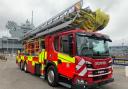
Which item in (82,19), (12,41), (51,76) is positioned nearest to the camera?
(82,19)

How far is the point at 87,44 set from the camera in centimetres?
809

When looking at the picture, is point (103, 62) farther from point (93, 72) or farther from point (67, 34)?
point (67, 34)

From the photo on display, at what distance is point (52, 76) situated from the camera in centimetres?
977

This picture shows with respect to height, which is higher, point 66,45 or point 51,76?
point 66,45

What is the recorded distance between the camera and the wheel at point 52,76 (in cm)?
944

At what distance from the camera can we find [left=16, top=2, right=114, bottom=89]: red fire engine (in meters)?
7.87

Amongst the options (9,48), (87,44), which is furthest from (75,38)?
(9,48)

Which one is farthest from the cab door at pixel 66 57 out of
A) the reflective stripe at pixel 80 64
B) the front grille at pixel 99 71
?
the front grille at pixel 99 71

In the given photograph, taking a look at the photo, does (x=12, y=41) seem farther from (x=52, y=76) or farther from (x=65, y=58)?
(x=65, y=58)

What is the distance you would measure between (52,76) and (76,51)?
2441 millimetres

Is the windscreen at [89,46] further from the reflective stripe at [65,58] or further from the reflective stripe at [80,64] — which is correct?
the reflective stripe at [65,58]

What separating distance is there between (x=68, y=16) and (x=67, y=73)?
2777 millimetres

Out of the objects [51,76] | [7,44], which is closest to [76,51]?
[51,76]

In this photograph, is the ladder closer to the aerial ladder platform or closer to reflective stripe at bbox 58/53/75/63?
the aerial ladder platform
